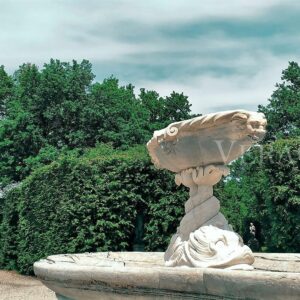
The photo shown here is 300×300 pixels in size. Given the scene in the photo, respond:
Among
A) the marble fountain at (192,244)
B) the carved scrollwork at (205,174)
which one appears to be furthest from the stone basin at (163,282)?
the carved scrollwork at (205,174)

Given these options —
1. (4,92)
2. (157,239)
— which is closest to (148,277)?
(157,239)

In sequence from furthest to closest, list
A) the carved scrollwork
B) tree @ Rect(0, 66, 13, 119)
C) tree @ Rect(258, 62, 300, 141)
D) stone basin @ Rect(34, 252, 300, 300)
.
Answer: tree @ Rect(0, 66, 13, 119)
tree @ Rect(258, 62, 300, 141)
the carved scrollwork
stone basin @ Rect(34, 252, 300, 300)

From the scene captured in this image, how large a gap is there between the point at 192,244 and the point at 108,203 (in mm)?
12519

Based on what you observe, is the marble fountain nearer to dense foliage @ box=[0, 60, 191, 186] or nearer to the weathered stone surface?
the weathered stone surface

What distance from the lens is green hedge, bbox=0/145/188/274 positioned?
1953 centimetres

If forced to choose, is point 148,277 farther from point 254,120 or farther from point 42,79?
point 42,79

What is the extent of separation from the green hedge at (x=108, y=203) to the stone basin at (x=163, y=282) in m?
10.8

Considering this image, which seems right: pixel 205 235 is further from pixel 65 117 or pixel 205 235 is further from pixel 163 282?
pixel 65 117

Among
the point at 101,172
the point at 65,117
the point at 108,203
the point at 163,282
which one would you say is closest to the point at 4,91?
the point at 65,117

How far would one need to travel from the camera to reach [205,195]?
27.1 feet

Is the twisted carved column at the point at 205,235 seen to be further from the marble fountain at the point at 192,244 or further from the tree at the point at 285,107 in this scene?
the tree at the point at 285,107

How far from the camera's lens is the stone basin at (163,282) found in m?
5.25

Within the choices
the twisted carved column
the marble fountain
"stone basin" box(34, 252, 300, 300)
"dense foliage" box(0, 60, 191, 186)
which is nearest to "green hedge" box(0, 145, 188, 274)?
the marble fountain

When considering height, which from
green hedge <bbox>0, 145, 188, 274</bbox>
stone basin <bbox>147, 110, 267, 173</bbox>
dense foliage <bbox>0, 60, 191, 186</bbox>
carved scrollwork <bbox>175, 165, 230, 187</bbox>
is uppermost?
dense foliage <bbox>0, 60, 191, 186</bbox>
